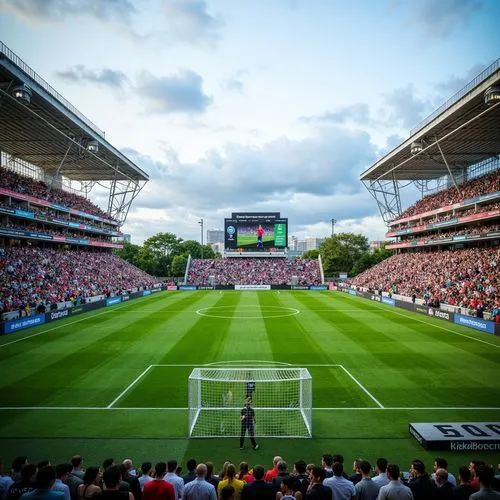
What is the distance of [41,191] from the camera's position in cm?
4866

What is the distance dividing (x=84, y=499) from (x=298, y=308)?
35.8 m

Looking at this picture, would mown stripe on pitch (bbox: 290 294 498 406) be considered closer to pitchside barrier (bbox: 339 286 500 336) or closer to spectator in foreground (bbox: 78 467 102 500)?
pitchside barrier (bbox: 339 286 500 336)

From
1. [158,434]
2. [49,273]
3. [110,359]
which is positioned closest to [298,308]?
[110,359]

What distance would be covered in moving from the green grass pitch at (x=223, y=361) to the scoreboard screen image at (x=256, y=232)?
39.9 metres

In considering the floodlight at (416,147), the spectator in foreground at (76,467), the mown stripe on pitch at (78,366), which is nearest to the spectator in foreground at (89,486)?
the spectator in foreground at (76,467)

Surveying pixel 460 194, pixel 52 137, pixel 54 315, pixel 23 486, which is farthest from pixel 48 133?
pixel 460 194

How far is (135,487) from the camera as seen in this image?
6.75 metres

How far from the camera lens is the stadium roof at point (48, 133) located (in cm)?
3153

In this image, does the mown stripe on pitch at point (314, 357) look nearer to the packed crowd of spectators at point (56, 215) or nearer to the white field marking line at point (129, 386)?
the white field marking line at point (129, 386)

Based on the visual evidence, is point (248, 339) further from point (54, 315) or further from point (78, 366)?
point (54, 315)

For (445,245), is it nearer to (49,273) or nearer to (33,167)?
(49,273)

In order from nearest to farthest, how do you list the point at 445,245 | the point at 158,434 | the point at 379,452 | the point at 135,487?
the point at 135,487
the point at 379,452
the point at 158,434
the point at 445,245

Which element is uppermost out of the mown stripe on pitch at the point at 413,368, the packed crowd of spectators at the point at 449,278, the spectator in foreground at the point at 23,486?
the packed crowd of spectators at the point at 449,278

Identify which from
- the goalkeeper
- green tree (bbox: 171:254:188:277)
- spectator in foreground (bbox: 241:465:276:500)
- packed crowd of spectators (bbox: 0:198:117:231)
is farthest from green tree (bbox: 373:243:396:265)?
spectator in foreground (bbox: 241:465:276:500)
